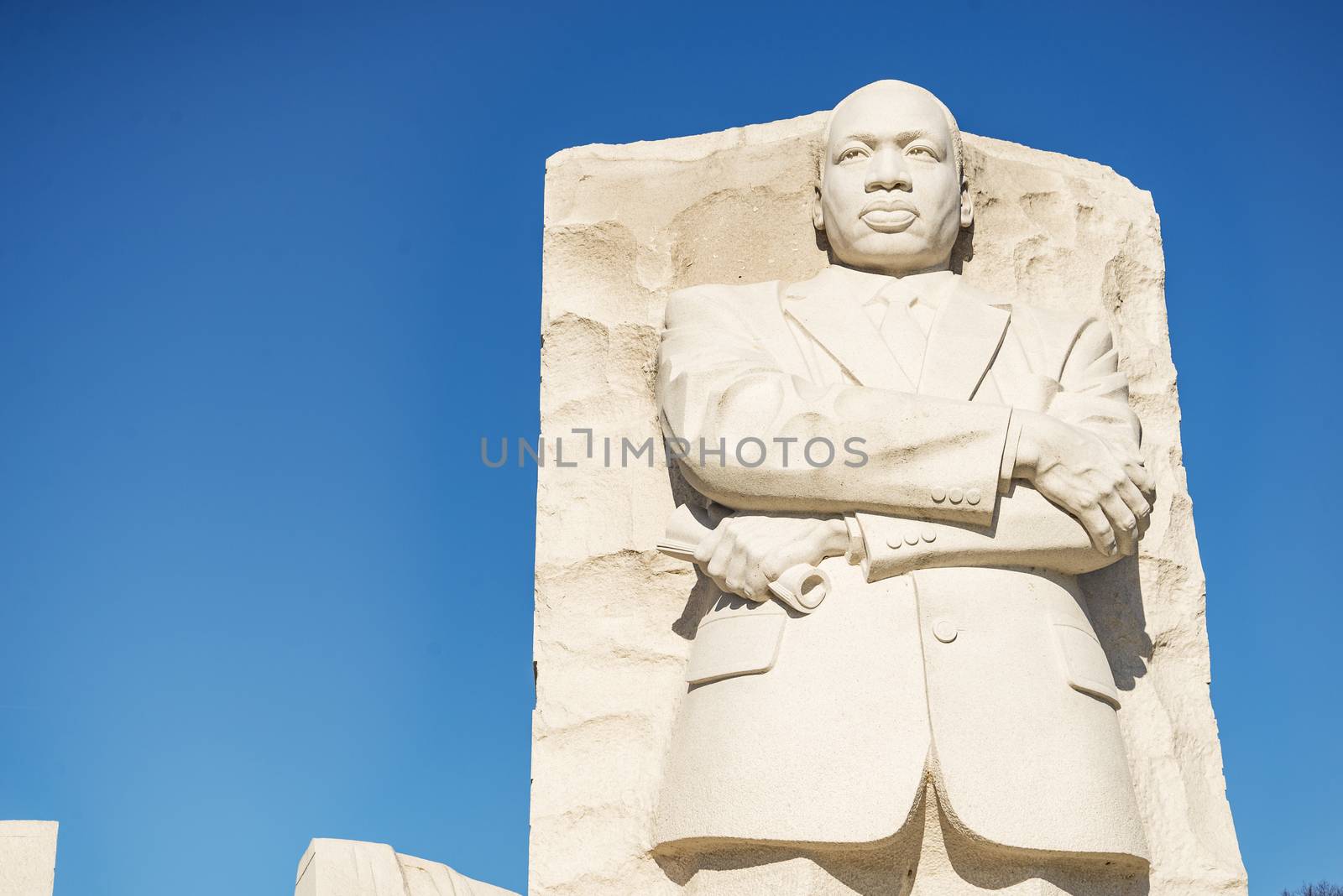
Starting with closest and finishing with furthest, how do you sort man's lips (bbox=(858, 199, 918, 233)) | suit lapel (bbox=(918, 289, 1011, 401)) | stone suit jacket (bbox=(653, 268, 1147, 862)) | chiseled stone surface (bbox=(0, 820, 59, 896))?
1. stone suit jacket (bbox=(653, 268, 1147, 862))
2. suit lapel (bbox=(918, 289, 1011, 401))
3. man's lips (bbox=(858, 199, 918, 233))
4. chiseled stone surface (bbox=(0, 820, 59, 896))

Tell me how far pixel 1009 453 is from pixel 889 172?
1153mm

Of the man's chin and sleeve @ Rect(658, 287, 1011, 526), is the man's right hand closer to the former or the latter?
sleeve @ Rect(658, 287, 1011, 526)

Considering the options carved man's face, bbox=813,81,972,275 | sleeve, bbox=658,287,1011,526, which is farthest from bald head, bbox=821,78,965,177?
sleeve, bbox=658,287,1011,526

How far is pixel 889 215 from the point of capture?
16.5 ft

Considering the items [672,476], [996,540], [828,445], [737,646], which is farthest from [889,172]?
[737,646]

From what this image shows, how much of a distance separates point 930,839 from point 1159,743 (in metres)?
1.15

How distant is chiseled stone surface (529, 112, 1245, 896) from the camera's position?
4.89 meters

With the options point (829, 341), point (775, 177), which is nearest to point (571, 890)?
point (829, 341)

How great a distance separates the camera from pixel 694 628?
5.10 metres

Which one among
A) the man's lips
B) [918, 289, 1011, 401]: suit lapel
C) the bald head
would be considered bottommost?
[918, 289, 1011, 401]: suit lapel

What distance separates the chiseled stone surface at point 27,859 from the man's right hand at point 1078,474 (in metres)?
3.41

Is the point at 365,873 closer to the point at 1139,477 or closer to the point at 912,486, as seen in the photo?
the point at 912,486

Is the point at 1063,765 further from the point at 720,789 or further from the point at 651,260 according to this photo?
the point at 651,260

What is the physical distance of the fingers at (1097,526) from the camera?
4.36m
